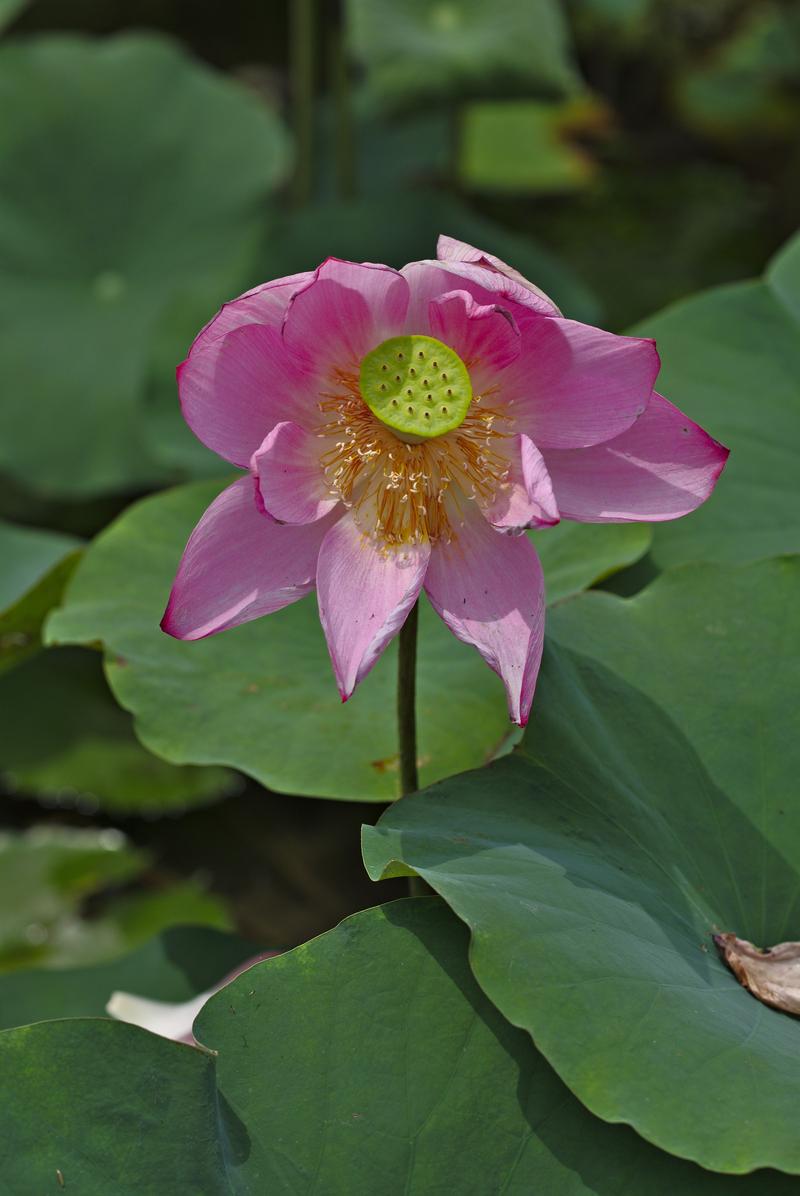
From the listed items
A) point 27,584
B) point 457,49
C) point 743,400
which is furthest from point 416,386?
point 457,49

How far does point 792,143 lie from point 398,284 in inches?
160

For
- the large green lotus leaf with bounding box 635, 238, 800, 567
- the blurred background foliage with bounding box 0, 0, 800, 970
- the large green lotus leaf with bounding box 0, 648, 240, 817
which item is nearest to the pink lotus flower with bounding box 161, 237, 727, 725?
the large green lotus leaf with bounding box 635, 238, 800, 567

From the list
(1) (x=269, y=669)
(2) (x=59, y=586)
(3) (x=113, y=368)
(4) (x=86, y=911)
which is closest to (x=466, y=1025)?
(1) (x=269, y=669)

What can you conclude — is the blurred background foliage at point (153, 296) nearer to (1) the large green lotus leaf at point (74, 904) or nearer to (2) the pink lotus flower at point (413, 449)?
(1) the large green lotus leaf at point (74, 904)

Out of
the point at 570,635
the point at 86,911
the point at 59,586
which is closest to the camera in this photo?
the point at 570,635

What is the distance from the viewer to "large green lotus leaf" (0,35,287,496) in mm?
2447

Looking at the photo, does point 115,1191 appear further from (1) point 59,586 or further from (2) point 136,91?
(2) point 136,91

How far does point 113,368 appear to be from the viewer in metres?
2.49

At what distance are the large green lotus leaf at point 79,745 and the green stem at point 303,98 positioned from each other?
1.32m

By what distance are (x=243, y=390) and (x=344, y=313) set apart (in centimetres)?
9

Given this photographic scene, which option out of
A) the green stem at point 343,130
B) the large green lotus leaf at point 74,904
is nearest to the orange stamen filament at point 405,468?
the large green lotus leaf at point 74,904

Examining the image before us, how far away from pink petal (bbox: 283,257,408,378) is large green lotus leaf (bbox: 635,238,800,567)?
627mm

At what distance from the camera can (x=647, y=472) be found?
0.89 meters

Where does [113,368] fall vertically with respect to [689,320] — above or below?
below
